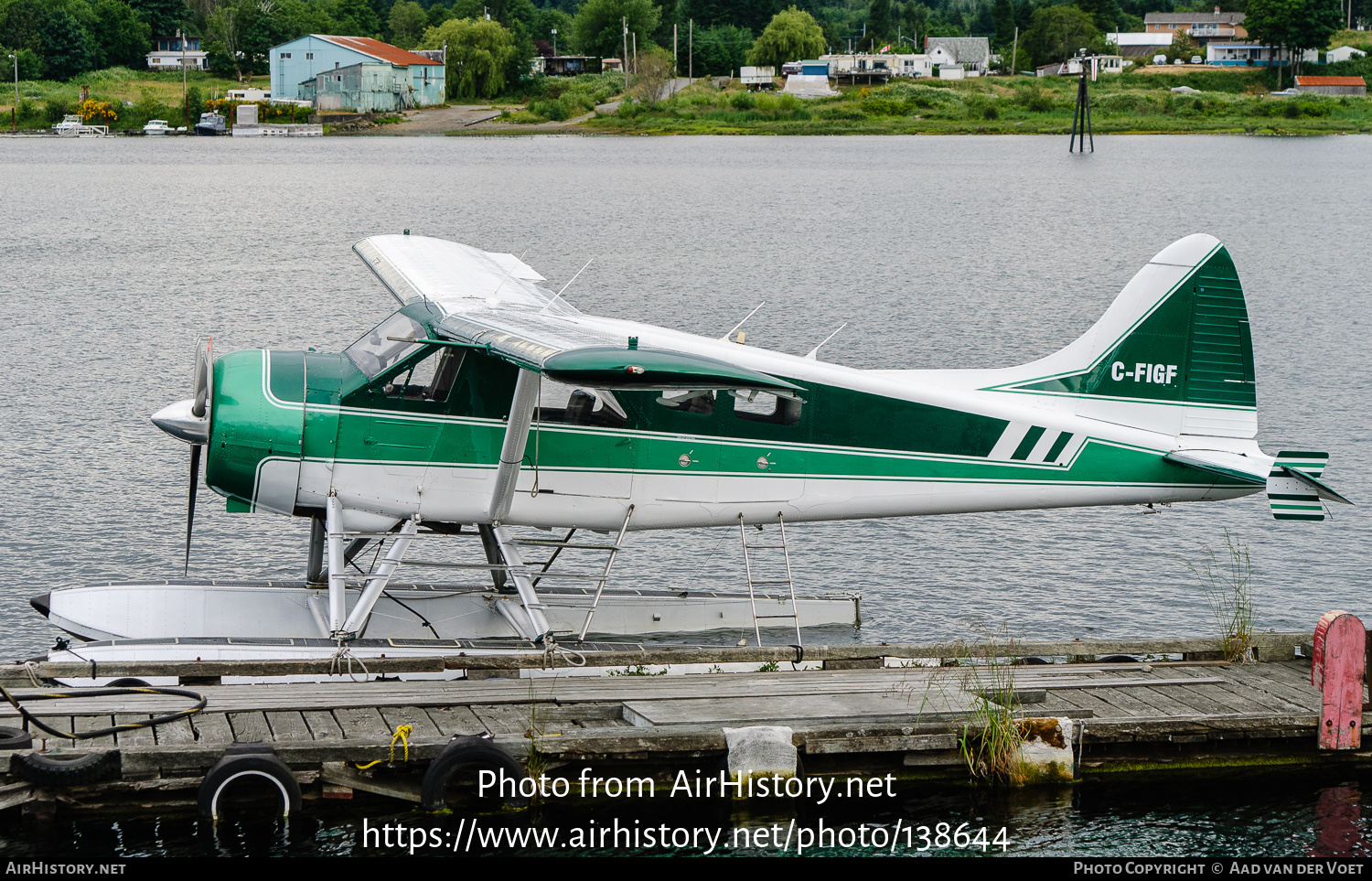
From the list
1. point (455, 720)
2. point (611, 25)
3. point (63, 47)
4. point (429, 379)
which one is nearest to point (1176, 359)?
point (429, 379)

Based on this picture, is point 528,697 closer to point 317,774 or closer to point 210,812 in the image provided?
point 317,774

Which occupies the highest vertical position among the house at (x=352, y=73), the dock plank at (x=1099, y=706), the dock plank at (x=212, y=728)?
the house at (x=352, y=73)

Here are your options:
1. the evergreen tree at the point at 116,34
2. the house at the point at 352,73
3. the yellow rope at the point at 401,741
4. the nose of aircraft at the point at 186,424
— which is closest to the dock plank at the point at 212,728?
the yellow rope at the point at 401,741

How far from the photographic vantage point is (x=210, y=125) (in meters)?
105

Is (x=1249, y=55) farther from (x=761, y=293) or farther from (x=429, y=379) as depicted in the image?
(x=429, y=379)

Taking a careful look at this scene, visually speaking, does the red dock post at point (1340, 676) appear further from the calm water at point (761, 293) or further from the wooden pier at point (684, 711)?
the calm water at point (761, 293)

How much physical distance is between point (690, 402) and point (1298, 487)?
427cm

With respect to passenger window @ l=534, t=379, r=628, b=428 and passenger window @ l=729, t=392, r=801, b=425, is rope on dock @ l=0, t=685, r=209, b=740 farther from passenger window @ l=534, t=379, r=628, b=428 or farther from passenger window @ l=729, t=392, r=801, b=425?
passenger window @ l=729, t=392, r=801, b=425

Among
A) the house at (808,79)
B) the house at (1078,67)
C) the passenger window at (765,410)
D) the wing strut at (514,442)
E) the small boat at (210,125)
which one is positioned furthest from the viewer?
the house at (1078,67)

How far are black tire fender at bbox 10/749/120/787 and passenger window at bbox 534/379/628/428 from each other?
143 inches

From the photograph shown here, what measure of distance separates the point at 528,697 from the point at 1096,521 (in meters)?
9.66

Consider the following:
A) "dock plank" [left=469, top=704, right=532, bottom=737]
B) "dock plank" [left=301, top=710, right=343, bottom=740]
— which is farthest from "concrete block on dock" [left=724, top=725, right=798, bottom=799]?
"dock plank" [left=301, top=710, right=343, bottom=740]

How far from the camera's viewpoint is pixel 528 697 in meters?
8.96

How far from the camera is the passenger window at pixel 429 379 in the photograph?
9844mm
